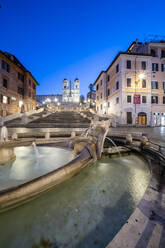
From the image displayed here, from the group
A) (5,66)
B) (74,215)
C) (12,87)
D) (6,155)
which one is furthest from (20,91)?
(74,215)

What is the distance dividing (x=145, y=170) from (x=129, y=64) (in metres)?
25.5

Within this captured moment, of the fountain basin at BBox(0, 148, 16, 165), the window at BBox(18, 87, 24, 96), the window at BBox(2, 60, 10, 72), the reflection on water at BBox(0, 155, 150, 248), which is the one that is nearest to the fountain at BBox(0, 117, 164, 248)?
the reflection on water at BBox(0, 155, 150, 248)

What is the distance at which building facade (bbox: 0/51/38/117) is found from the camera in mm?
24391

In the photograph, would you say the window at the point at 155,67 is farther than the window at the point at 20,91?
No

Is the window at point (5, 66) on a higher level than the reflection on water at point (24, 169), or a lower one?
higher

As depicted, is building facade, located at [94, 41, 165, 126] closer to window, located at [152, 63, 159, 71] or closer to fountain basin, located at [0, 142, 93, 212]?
window, located at [152, 63, 159, 71]

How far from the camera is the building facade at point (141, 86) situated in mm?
24219

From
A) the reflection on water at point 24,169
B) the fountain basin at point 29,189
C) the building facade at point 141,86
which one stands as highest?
the building facade at point 141,86

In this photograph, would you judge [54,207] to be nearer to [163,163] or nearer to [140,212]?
[140,212]

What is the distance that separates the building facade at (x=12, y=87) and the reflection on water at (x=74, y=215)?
26.7 metres

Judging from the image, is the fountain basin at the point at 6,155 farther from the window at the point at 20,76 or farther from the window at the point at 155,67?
the window at the point at 20,76

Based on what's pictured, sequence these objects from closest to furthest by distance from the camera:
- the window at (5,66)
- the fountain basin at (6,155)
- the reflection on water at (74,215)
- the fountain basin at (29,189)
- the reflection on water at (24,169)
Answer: the reflection on water at (74,215) → the fountain basin at (29,189) → the reflection on water at (24,169) → the fountain basin at (6,155) → the window at (5,66)

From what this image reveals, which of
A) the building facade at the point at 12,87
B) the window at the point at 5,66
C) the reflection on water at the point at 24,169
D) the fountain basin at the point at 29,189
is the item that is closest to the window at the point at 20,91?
the building facade at the point at 12,87

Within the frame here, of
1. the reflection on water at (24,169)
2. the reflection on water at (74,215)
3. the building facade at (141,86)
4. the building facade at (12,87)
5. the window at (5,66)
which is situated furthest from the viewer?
the window at (5,66)
